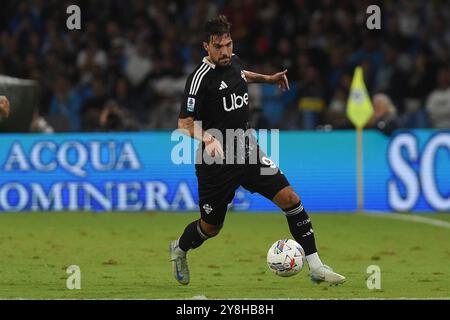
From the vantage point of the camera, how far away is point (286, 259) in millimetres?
11141

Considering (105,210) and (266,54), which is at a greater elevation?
(266,54)

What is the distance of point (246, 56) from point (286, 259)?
11.7 m

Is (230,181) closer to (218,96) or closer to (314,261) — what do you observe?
(218,96)

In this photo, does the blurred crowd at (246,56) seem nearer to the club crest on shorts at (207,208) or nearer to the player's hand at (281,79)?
the player's hand at (281,79)

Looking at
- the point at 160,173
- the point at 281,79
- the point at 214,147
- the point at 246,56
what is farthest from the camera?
the point at 246,56

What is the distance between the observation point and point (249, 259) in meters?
13.7

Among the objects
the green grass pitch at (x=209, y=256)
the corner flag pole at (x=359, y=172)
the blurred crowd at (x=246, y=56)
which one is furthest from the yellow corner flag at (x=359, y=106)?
the green grass pitch at (x=209, y=256)

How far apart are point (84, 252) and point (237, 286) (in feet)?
11.4

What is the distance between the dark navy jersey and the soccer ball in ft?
3.88

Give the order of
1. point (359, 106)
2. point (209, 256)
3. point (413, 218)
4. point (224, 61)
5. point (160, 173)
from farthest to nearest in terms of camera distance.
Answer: point (359, 106), point (160, 173), point (413, 218), point (209, 256), point (224, 61)

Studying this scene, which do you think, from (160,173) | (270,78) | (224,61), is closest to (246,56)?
(160,173)

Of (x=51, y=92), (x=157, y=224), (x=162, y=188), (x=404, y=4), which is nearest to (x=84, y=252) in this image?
(x=157, y=224)

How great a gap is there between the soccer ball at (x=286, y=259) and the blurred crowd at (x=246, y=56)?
8.76 metres

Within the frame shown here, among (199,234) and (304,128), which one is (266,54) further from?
(199,234)
